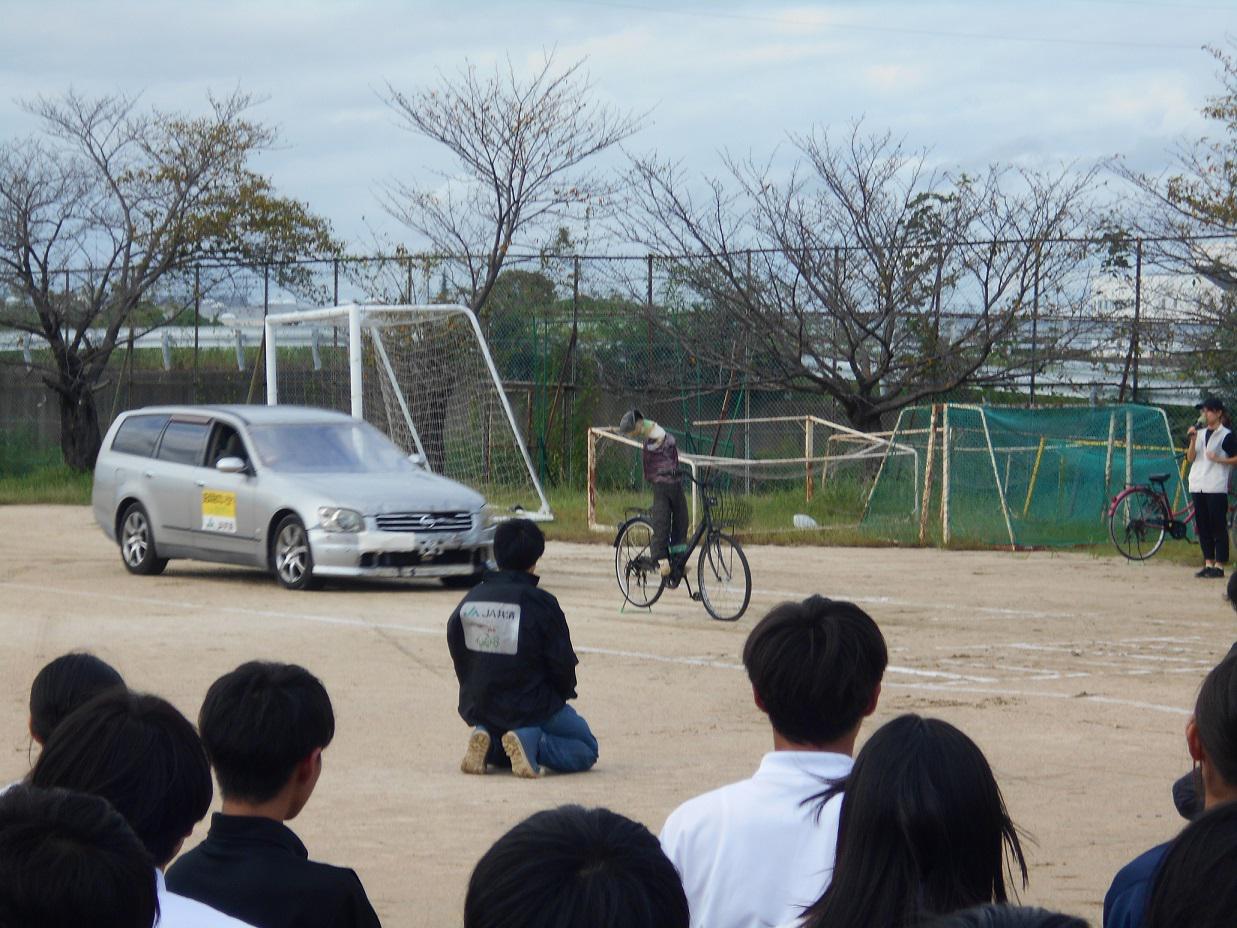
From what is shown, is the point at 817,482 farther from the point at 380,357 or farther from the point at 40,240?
the point at 40,240

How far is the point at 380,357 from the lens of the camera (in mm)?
24516

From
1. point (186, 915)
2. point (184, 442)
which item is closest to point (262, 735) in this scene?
point (186, 915)

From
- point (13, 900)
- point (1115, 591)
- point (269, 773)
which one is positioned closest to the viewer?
point (13, 900)

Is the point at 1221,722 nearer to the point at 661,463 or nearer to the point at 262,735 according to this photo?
the point at 262,735

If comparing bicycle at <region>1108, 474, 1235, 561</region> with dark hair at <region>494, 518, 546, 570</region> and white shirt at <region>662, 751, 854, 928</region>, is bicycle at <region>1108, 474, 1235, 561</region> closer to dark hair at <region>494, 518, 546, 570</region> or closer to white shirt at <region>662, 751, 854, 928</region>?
dark hair at <region>494, 518, 546, 570</region>

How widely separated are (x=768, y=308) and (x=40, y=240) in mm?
15208

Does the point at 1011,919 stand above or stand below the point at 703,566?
above

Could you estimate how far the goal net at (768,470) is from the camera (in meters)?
23.6

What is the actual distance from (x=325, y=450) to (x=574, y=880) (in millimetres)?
16004

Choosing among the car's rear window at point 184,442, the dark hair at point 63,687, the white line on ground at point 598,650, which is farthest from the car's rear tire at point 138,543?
the dark hair at point 63,687

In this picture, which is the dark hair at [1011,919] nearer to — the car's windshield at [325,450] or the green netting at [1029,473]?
the car's windshield at [325,450]

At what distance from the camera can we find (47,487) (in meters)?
31.9

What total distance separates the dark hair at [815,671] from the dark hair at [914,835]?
1.15m

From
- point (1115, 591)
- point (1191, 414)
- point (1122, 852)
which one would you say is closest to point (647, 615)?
point (1115, 591)
